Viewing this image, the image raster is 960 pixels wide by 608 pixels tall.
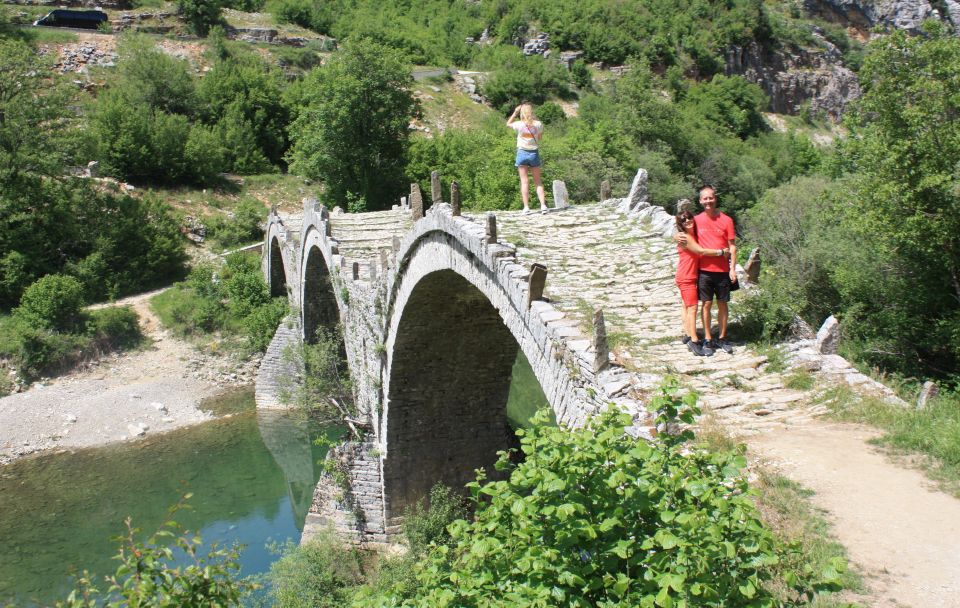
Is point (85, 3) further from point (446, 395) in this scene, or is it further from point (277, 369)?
point (446, 395)

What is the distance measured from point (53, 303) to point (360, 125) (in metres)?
17.3

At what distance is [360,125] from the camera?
3906cm

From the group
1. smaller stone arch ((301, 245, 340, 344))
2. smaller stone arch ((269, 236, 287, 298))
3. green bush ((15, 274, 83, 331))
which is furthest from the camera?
smaller stone arch ((269, 236, 287, 298))

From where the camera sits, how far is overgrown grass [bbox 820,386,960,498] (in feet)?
20.6

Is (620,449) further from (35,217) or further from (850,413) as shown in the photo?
(35,217)

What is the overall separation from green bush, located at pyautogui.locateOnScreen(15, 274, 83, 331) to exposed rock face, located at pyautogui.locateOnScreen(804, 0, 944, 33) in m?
91.1

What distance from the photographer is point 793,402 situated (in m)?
7.19

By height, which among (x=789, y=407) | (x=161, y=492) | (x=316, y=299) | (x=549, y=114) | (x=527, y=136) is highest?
(x=549, y=114)

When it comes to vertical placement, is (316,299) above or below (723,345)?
below

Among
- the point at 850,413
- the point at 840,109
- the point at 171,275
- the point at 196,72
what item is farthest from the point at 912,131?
the point at 840,109

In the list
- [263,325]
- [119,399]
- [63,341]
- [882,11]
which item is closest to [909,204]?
[263,325]

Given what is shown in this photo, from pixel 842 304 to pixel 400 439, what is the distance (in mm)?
11873

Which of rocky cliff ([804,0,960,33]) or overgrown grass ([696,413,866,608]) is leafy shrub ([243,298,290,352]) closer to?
overgrown grass ([696,413,866,608])

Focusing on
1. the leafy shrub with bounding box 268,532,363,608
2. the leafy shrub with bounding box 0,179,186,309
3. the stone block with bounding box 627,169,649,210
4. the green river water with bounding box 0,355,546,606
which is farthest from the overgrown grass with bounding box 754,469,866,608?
the leafy shrub with bounding box 0,179,186,309
